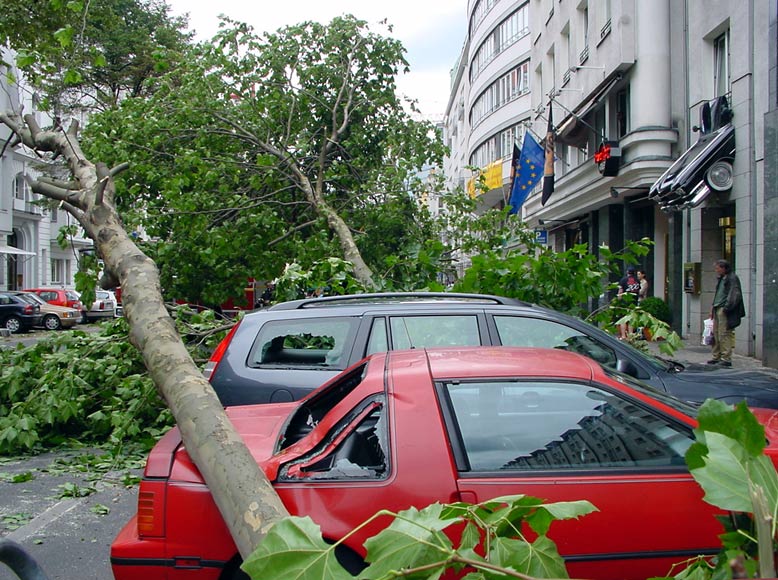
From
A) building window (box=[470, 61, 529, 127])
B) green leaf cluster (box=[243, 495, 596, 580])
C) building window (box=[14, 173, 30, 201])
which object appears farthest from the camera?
building window (box=[14, 173, 30, 201])

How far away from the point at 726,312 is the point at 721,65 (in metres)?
6.11

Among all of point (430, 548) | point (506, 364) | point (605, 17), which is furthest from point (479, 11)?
point (430, 548)

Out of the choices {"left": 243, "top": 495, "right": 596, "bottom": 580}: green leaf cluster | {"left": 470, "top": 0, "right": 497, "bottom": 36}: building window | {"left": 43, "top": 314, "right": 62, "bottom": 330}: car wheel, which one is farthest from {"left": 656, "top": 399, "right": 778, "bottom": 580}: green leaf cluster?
{"left": 470, "top": 0, "right": 497, "bottom": 36}: building window

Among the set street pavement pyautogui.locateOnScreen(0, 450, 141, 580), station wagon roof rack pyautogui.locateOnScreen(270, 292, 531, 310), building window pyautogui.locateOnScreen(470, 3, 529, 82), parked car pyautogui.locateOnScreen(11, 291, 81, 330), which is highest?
building window pyautogui.locateOnScreen(470, 3, 529, 82)

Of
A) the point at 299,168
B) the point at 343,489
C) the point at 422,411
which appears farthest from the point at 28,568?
the point at 299,168

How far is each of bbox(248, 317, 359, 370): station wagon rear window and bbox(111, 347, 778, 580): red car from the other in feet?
6.56

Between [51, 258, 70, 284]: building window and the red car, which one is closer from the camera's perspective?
the red car

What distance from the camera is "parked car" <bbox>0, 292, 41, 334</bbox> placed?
84.1 ft

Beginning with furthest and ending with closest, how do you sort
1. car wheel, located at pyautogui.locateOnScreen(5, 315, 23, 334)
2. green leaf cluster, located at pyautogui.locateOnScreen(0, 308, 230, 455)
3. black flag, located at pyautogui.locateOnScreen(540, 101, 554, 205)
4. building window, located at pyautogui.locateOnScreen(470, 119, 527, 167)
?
building window, located at pyautogui.locateOnScreen(470, 119, 527, 167), car wheel, located at pyautogui.locateOnScreen(5, 315, 23, 334), black flag, located at pyautogui.locateOnScreen(540, 101, 554, 205), green leaf cluster, located at pyautogui.locateOnScreen(0, 308, 230, 455)

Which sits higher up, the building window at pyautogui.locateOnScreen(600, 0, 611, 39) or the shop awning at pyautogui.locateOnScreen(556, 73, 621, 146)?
the building window at pyautogui.locateOnScreen(600, 0, 611, 39)

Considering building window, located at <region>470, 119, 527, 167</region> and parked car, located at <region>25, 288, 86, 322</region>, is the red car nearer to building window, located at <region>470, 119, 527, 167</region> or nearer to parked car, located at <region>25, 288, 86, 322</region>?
parked car, located at <region>25, 288, 86, 322</region>

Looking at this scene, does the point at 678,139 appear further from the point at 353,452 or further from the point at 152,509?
the point at 152,509

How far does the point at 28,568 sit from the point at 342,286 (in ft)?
21.2

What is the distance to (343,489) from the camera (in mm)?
3123
